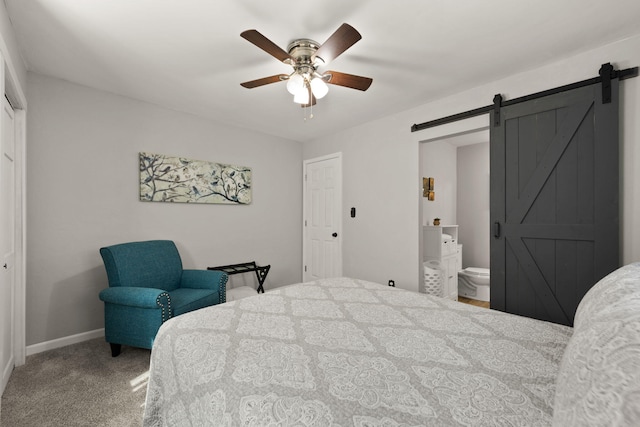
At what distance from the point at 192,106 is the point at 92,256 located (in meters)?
1.89

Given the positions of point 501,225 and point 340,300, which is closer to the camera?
point 340,300

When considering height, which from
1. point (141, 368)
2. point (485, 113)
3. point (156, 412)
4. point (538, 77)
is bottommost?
point (141, 368)

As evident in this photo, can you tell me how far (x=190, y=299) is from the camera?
8.49 feet

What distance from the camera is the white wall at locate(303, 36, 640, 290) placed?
2.08 metres

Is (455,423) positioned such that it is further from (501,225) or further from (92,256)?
(92,256)

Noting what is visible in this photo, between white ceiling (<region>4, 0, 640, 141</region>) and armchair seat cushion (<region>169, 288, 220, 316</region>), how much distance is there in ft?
6.59

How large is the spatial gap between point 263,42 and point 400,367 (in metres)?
1.81

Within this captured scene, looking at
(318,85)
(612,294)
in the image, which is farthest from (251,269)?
(612,294)

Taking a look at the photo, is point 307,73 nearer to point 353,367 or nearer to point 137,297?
point 353,367

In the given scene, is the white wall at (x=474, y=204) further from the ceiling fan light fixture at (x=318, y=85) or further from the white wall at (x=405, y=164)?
the ceiling fan light fixture at (x=318, y=85)

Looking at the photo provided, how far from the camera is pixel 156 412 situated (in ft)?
4.26

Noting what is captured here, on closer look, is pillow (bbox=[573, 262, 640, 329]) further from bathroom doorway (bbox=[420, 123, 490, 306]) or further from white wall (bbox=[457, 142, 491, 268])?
white wall (bbox=[457, 142, 491, 268])

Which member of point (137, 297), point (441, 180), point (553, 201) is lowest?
point (137, 297)

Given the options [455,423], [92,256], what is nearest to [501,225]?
[455,423]
